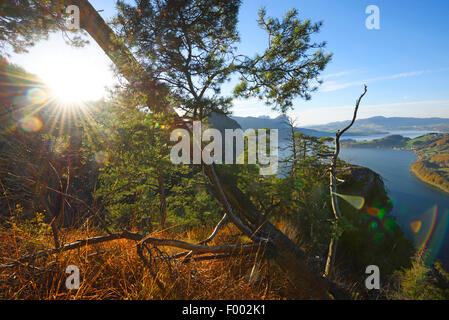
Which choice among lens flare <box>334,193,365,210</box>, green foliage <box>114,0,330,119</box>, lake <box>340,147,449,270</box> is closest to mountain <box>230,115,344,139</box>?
green foliage <box>114,0,330,119</box>

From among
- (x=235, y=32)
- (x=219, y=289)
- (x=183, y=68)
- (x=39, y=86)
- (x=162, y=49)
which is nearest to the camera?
(x=219, y=289)

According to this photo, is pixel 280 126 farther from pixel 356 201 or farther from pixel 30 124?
pixel 30 124

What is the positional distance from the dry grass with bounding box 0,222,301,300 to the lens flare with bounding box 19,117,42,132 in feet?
8.73

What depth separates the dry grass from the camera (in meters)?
1.60

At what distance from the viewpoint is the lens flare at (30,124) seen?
3.69m

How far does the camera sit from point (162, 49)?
2.25 m

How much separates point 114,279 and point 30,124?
174 inches

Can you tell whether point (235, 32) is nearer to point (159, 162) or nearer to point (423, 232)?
point (159, 162)

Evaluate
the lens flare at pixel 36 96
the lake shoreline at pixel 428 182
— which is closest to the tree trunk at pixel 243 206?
the lens flare at pixel 36 96

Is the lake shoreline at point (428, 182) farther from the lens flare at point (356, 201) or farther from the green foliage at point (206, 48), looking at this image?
the green foliage at point (206, 48)

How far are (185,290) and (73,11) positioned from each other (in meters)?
4.54

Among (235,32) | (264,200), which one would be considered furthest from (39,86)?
(264,200)

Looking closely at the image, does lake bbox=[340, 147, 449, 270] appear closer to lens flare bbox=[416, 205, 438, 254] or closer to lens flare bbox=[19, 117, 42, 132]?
lens flare bbox=[416, 205, 438, 254]

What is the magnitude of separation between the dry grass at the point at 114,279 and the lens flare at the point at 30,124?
266cm
